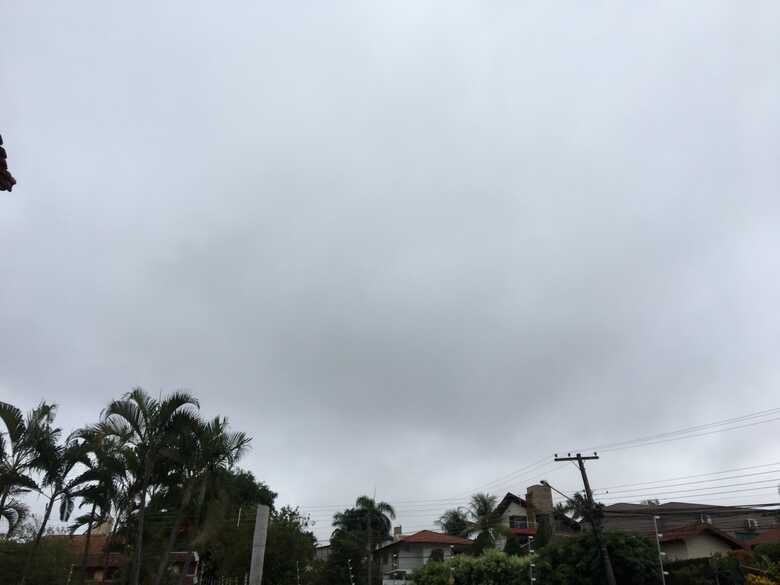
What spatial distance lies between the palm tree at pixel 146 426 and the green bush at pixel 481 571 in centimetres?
2897

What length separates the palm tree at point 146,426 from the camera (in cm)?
1886

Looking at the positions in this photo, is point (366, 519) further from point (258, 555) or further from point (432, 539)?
point (258, 555)

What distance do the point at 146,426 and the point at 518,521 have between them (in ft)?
193

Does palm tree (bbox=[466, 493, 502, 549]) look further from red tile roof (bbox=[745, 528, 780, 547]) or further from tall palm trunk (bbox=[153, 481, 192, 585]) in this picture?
tall palm trunk (bbox=[153, 481, 192, 585])

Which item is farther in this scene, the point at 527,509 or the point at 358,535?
the point at 527,509

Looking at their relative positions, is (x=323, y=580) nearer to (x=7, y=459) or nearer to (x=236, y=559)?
(x=236, y=559)

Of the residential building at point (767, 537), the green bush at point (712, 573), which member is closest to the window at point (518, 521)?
the residential building at point (767, 537)

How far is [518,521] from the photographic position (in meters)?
68.8

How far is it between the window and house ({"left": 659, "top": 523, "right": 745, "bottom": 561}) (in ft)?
86.7

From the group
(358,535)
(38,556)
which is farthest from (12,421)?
(358,535)

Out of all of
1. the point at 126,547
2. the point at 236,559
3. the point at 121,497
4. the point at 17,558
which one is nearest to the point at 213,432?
the point at 121,497

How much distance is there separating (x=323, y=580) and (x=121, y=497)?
129ft

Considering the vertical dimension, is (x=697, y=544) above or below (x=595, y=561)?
above

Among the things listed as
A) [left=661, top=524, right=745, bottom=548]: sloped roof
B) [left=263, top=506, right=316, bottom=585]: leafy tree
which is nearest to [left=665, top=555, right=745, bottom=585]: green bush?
[left=661, top=524, right=745, bottom=548]: sloped roof
